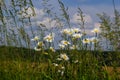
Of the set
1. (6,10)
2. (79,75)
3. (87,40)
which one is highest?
(6,10)

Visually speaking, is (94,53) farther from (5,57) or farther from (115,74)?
(5,57)

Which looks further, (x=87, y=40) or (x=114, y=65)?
(x=87, y=40)

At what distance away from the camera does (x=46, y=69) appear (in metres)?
5.35

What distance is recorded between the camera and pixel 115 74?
15.6 ft

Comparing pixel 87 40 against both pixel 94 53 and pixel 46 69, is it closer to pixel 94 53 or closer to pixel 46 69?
pixel 94 53

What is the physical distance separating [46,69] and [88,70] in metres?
0.68

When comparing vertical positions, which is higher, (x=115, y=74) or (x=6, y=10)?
(x=6, y=10)

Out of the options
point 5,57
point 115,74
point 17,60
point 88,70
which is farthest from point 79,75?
point 5,57

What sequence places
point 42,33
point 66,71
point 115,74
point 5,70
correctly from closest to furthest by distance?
point 115,74 → point 66,71 → point 5,70 → point 42,33

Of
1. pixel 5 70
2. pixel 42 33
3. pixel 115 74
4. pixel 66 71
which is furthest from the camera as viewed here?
pixel 42 33

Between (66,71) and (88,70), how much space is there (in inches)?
12.8

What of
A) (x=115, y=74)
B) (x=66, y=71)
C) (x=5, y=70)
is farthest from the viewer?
(x=5, y=70)

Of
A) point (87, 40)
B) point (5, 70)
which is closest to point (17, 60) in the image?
point (5, 70)

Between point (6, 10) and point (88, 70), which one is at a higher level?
point (6, 10)
